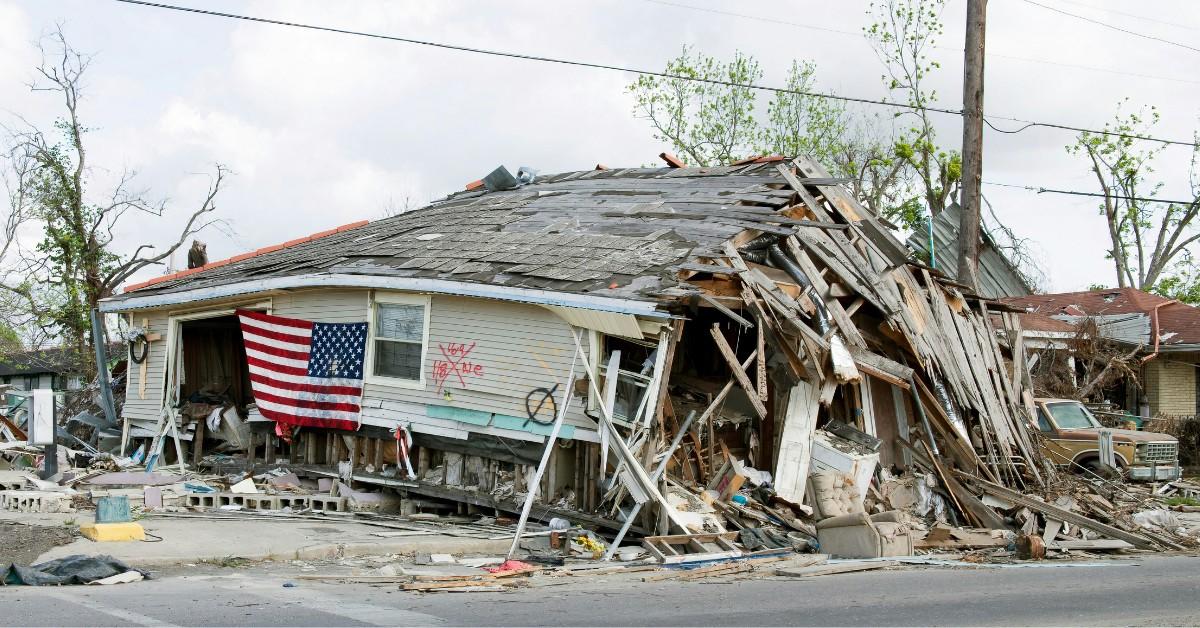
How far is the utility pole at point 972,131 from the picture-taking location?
18.2m

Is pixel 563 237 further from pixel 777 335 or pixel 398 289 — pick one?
pixel 777 335

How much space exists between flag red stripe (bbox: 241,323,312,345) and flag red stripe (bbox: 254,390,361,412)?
82 centimetres

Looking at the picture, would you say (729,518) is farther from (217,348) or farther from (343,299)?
(217,348)

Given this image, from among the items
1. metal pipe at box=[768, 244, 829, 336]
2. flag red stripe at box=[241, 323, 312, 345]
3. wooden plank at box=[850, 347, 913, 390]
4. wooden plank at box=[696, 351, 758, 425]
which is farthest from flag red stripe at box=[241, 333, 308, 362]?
wooden plank at box=[850, 347, 913, 390]

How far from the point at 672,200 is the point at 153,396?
9018mm

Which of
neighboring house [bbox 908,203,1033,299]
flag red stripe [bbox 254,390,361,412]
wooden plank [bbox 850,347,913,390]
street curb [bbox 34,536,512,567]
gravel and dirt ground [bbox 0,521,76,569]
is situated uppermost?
neighboring house [bbox 908,203,1033,299]

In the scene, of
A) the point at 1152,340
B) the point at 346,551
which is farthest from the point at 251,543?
the point at 1152,340

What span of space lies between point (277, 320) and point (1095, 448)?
14.0 meters

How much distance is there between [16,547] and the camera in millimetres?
10320

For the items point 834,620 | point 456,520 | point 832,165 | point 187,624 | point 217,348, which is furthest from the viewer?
point 832,165

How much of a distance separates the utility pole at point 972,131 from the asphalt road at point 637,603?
8732 mm

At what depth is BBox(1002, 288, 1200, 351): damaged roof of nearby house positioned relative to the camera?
2753 centimetres

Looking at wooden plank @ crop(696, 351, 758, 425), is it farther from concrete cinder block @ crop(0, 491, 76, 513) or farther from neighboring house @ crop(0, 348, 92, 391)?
neighboring house @ crop(0, 348, 92, 391)

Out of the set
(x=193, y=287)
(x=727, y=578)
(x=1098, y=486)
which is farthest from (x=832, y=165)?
(x=727, y=578)
